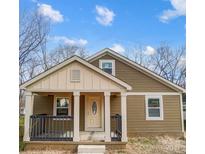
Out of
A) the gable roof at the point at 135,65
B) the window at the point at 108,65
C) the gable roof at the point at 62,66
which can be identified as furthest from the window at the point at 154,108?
the gable roof at the point at 62,66

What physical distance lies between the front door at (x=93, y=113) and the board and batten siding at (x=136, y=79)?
1.28 m

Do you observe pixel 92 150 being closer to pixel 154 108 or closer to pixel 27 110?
pixel 27 110

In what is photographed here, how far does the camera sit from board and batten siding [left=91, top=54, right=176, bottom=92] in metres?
8.48

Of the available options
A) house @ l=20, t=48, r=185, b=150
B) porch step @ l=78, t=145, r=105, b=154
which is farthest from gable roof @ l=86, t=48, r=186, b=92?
porch step @ l=78, t=145, r=105, b=154

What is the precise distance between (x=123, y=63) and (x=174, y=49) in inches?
156

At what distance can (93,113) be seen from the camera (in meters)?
8.12

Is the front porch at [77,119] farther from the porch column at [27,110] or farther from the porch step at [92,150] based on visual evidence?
the porch step at [92,150]

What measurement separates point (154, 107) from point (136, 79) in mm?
1217

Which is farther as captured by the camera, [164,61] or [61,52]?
[164,61]

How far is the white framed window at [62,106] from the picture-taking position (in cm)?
801

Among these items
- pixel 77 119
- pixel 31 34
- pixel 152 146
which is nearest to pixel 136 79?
pixel 152 146
